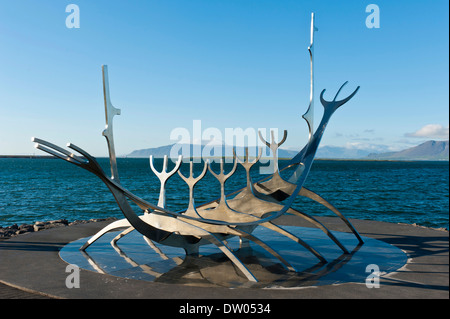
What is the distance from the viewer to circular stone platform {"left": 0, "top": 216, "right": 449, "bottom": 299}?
7.58 m

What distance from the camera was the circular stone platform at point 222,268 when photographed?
7.58 m

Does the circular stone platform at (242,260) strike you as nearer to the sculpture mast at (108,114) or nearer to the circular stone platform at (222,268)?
the circular stone platform at (222,268)

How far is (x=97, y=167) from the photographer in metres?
8.04

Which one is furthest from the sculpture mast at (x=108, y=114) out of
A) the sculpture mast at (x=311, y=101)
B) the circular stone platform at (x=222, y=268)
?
the sculpture mast at (x=311, y=101)

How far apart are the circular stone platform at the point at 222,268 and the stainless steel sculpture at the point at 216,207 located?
1.45ft

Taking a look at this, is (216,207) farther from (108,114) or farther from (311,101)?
(311,101)

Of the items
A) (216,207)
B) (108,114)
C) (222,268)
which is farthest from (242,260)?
(108,114)

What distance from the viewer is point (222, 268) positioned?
382 inches

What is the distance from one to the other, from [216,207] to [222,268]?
159 centimetres

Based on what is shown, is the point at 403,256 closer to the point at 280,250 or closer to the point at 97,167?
the point at 280,250

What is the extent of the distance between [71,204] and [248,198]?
33.2 meters

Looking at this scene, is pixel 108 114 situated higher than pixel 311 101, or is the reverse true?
pixel 311 101

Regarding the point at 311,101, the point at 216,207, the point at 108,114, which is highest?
the point at 311,101
